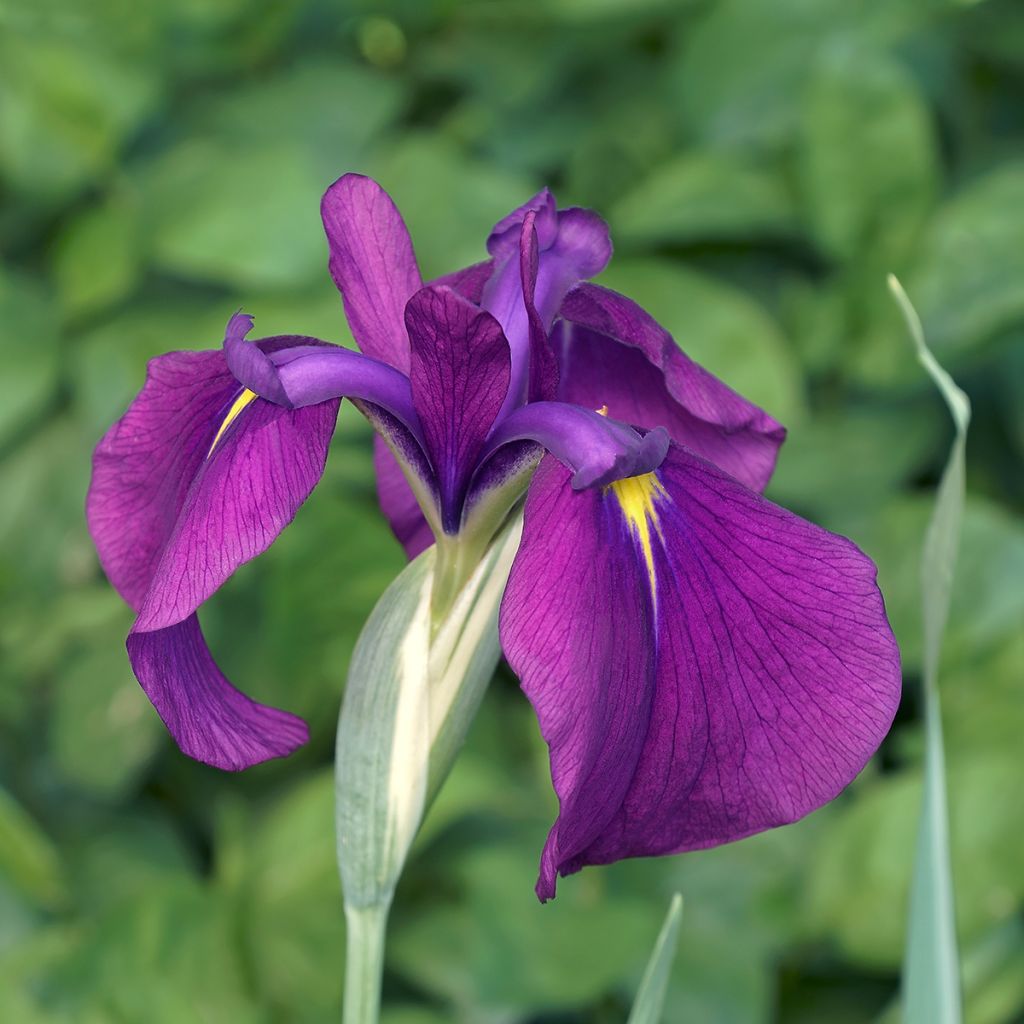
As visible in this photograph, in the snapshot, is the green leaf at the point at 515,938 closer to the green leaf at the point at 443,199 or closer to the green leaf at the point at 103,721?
the green leaf at the point at 103,721

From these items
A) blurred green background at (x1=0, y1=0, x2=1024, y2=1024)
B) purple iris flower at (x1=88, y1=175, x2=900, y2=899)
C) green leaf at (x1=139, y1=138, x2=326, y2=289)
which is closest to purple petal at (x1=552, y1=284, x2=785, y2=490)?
purple iris flower at (x1=88, y1=175, x2=900, y2=899)

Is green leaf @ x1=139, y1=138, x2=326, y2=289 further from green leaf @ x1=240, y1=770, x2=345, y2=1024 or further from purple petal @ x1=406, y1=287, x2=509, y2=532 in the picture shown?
purple petal @ x1=406, y1=287, x2=509, y2=532

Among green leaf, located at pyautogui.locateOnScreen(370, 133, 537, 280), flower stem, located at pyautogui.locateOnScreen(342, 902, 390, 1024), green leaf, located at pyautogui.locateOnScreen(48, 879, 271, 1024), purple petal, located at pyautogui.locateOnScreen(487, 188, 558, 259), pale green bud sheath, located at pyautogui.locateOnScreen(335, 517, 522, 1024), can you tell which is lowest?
green leaf, located at pyautogui.locateOnScreen(48, 879, 271, 1024)

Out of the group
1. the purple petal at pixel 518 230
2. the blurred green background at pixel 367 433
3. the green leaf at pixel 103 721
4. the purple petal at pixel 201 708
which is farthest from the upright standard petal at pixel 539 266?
the green leaf at pixel 103 721

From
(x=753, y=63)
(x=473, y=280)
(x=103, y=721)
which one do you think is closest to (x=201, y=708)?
(x=473, y=280)

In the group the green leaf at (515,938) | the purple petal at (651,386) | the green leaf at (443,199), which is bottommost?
the green leaf at (515,938)

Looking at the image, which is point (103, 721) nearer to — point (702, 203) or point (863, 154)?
point (702, 203)

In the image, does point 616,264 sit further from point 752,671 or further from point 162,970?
point 752,671
